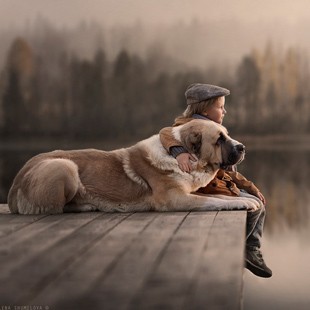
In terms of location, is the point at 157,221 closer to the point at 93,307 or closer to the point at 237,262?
the point at 237,262

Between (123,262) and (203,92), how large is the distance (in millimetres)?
2206

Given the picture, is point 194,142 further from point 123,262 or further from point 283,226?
point 283,226

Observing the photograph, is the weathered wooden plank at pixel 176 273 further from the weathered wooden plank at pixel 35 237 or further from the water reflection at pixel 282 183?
the water reflection at pixel 282 183

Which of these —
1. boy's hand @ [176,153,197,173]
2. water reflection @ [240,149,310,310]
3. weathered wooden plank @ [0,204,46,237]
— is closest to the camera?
weathered wooden plank @ [0,204,46,237]

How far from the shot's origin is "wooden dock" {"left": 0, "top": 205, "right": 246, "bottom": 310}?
7.80ft

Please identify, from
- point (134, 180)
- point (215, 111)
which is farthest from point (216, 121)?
point (134, 180)

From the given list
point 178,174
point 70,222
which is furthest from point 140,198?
point 70,222

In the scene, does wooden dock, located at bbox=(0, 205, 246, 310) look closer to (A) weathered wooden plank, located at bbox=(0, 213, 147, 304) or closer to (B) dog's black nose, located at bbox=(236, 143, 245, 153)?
(A) weathered wooden plank, located at bbox=(0, 213, 147, 304)

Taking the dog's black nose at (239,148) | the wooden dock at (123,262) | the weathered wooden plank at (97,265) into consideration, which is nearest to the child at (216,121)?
the dog's black nose at (239,148)

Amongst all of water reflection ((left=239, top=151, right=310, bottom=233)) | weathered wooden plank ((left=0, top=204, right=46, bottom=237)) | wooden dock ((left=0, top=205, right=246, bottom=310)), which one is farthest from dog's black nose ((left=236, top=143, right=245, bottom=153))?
water reflection ((left=239, top=151, right=310, bottom=233))

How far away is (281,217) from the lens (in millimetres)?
11141

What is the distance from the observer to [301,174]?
1602cm

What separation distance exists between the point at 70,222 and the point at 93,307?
5.91ft

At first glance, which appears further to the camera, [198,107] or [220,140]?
[198,107]
